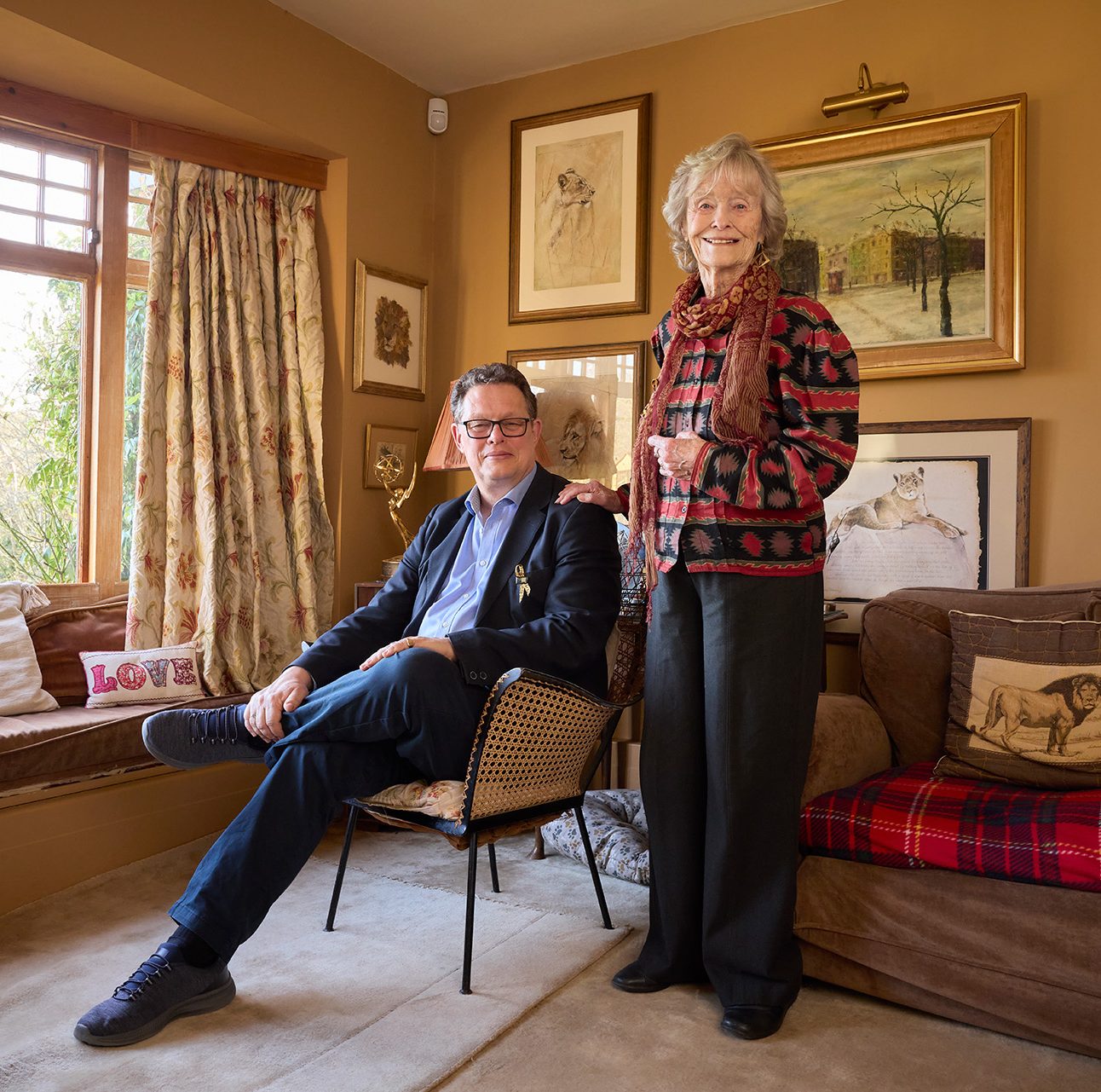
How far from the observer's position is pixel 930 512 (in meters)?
3.14

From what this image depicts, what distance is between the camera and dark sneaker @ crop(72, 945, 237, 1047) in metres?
1.89

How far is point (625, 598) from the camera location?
100 inches

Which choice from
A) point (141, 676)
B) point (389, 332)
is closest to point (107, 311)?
point (389, 332)

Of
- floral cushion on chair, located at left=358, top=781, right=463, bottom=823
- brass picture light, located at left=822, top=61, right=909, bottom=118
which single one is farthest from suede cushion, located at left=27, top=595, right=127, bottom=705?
brass picture light, located at left=822, top=61, right=909, bottom=118

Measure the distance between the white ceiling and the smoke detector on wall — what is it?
0.55ft

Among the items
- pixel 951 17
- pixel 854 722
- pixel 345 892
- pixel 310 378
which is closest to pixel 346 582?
pixel 310 378

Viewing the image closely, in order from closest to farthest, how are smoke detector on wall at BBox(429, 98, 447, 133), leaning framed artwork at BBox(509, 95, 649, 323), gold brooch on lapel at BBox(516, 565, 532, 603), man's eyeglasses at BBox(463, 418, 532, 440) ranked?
gold brooch on lapel at BBox(516, 565, 532, 603) → man's eyeglasses at BBox(463, 418, 532, 440) → leaning framed artwork at BBox(509, 95, 649, 323) → smoke detector on wall at BBox(429, 98, 447, 133)

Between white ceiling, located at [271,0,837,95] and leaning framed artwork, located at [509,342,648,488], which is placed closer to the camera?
white ceiling, located at [271,0,837,95]

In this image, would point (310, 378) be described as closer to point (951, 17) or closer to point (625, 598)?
point (625, 598)

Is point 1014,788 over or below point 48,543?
below

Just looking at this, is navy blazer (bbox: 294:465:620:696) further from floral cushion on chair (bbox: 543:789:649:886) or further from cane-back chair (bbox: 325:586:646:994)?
floral cushion on chair (bbox: 543:789:649:886)

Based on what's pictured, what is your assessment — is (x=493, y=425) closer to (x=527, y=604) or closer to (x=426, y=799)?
(x=527, y=604)

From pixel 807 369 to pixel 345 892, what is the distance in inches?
70.9

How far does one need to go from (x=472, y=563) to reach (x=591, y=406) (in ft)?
4.48
